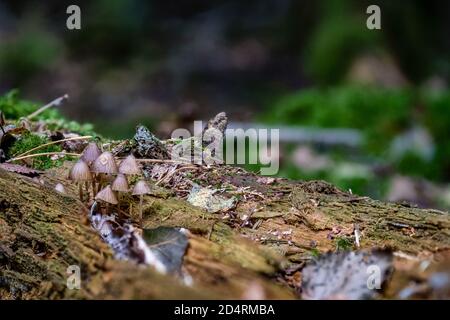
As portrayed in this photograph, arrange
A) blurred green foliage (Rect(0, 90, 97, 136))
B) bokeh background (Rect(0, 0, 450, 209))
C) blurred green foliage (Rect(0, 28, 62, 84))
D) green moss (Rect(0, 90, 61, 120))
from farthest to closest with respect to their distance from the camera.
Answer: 1. blurred green foliage (Rect(0, 28, 62, 84))
2. bokeh background (Rect(0, 0, 450, 209))
3. green moss (Rect(0, 90, 61, 120))
4. blurred green foliage (Rect(0, 90, 97, 136))

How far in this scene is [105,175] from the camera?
243cm

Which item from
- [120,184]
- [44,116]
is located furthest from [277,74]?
[120,184]

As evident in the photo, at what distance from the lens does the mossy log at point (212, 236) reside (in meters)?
1.94

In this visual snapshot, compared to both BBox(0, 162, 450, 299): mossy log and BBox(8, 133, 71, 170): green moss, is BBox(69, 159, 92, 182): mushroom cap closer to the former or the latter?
BBox(0, 162, 450, 299): mossy log

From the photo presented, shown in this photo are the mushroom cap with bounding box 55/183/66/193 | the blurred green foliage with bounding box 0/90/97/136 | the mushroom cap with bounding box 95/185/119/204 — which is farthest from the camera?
the blurred green foliage with bounding box 0/90/97/136

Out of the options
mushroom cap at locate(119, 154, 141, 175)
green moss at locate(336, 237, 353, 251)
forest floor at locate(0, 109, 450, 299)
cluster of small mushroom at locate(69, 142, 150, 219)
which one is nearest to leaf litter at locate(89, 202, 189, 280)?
forest floor at locate(0, 109, 450, 299)

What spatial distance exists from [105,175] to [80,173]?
0.15 m

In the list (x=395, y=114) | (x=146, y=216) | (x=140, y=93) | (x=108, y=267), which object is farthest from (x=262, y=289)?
(x=140, y=93)

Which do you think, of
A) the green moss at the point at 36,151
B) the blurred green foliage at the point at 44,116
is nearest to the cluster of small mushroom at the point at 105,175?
the green moss at the point at 36,151

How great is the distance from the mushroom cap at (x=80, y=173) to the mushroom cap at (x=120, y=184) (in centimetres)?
11

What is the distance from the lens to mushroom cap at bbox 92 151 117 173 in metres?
2.33

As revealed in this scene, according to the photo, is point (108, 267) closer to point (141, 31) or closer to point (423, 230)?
point (423, 230)

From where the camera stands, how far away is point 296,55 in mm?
12859

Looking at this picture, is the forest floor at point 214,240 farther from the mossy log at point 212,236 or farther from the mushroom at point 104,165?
the mushroom at point 104,165
